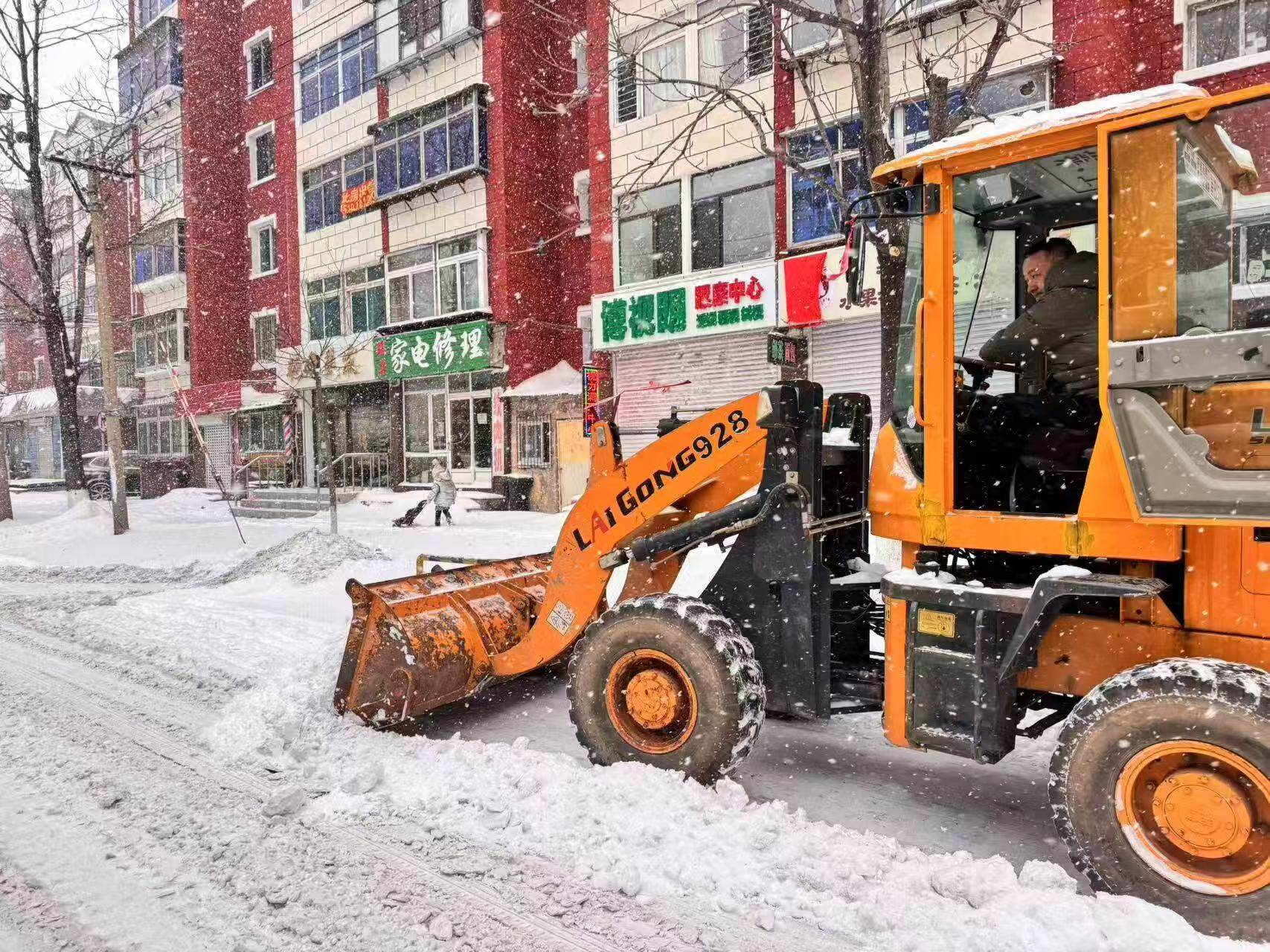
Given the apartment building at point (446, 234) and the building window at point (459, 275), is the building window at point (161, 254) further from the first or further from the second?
the building window at point (459, 275)

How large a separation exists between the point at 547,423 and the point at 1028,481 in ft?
52.5

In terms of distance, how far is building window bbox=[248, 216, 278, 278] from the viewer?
87.2ft

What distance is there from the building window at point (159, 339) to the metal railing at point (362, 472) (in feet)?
29.5

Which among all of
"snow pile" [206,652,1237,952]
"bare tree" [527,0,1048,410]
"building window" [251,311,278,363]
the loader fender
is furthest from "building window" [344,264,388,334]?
the loader fender

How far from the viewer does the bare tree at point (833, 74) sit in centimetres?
698

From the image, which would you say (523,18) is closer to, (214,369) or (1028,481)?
(214,369)

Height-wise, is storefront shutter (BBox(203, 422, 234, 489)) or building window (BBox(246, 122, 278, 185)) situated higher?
building window (BBox(246, 122, 278, 185))

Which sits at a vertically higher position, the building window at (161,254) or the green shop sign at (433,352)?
the building window at (161,254)

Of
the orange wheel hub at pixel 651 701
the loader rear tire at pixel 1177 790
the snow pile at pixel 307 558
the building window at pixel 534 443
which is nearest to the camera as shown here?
the loader rear tire at pixel 1177 790

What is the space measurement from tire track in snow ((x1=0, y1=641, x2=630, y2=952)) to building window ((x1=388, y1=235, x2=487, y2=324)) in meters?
14.8

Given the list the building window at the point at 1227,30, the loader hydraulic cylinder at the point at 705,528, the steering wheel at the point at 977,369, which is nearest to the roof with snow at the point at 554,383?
the building window at the point at 1227,30

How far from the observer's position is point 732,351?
16.1 metres

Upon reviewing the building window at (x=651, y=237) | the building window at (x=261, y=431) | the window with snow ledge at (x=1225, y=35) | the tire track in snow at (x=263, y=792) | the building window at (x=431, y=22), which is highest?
the building window at (x=431, y=22)

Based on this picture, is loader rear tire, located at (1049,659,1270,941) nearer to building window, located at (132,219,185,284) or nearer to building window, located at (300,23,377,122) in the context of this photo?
building window, located at (300,23,377,122)
